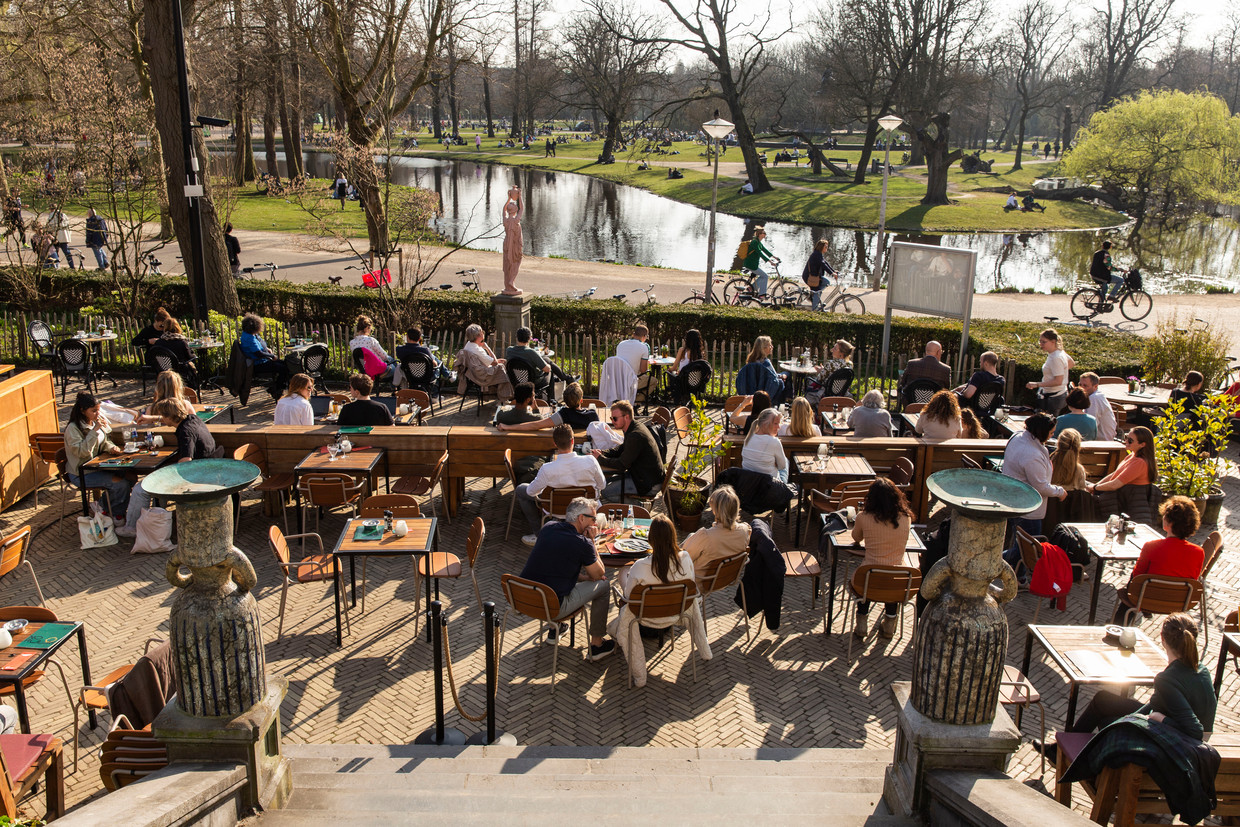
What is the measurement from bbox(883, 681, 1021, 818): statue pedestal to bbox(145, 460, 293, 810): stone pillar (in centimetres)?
312

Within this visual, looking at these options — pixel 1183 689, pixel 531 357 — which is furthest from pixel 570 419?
pixel 1183 689

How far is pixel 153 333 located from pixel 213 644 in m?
10.6

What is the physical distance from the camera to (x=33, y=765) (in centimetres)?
467

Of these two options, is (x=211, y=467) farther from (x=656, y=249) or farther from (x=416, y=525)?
(x=656, y=249)

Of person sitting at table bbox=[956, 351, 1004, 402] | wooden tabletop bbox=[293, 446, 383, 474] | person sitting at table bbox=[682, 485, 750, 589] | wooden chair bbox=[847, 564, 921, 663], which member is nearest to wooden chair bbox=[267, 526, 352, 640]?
wooden tabletop bbox=[293, 446, 383, 474]

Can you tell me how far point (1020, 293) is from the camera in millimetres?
24172

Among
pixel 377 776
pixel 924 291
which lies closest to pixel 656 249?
pixel 924 291

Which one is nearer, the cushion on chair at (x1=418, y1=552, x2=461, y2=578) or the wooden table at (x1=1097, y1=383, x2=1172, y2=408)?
the cushion on chair at (x1=418, y1=552, x2=461, y2=578)

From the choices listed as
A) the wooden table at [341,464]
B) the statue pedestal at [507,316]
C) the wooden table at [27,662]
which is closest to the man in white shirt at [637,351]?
the statue pedestal at [507,316]

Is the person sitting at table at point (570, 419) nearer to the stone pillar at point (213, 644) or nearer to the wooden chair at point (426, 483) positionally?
the wooden chair at point (426, 483)

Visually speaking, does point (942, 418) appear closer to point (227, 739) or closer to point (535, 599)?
point (535, 599)

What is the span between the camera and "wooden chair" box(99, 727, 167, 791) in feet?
15.2

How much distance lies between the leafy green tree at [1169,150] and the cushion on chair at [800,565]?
1543 inches

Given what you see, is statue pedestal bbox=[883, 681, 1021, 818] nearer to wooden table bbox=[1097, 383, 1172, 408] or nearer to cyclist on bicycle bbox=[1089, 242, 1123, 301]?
wooden table bbox=[1097, 383, 1172, 408]
